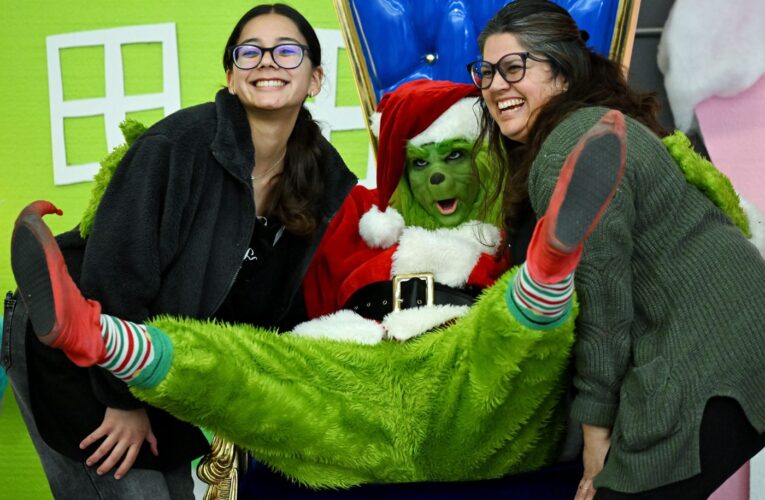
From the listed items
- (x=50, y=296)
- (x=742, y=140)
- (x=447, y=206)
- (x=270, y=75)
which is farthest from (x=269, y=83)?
(x=742, y=140)

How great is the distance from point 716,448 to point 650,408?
118 mm

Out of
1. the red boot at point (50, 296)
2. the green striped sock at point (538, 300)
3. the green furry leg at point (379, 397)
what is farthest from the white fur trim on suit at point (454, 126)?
the red boot at point (50, 296)

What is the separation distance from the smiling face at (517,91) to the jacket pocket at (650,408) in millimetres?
532

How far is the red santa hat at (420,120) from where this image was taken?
6.70ft

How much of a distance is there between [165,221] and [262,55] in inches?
16.2

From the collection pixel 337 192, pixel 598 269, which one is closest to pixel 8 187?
pixel 337 192

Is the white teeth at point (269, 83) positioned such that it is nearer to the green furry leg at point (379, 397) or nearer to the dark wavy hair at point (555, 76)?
the dark wavy hair at point (555, 76)

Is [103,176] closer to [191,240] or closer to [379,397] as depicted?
[191,240]

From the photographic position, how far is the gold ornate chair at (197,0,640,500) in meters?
2.37

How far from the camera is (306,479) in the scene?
5.36 feet

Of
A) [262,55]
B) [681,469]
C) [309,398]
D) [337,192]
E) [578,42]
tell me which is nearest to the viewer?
[681,469]

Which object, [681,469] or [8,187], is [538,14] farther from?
[8,187]

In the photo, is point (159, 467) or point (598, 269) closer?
point (598, 269)

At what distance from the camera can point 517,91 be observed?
1742 millimetres
